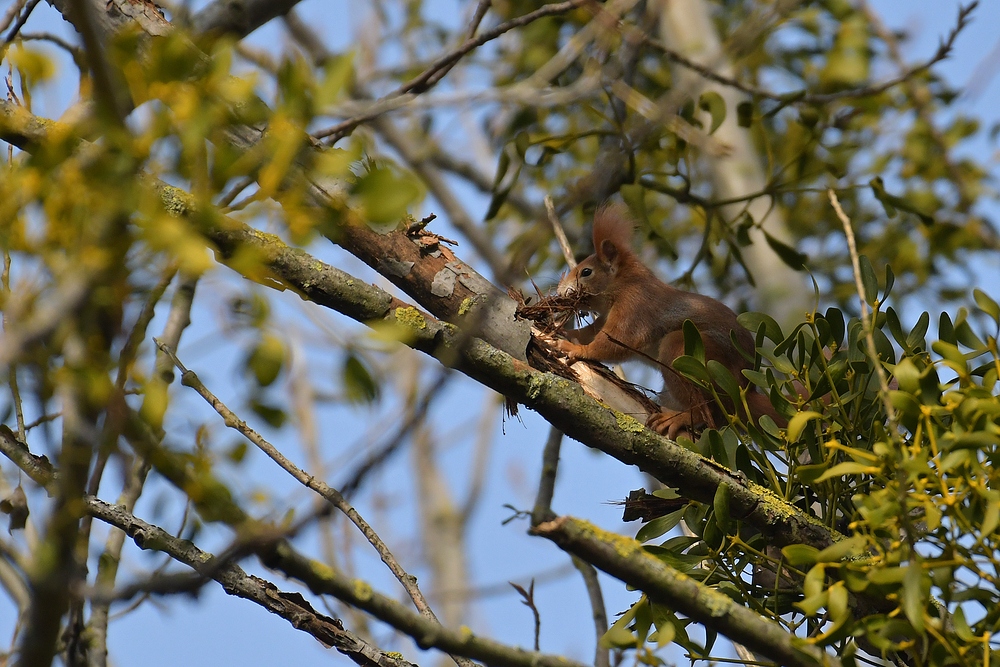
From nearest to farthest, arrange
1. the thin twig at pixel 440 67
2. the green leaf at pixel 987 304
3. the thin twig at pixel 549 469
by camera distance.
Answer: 1. the green leaf at pixel 987 304
2. the thin twig at pixel 440 67
3. the thin twig at pixel 549 469

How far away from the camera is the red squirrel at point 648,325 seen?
2586 mm

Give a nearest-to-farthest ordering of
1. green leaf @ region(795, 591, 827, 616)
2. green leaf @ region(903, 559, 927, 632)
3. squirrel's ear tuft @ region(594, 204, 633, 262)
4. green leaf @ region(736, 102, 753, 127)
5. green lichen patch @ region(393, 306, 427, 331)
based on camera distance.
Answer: green leaf @ region(903, 559, 927, 632) → green leaf @ region(795, 591, 827, 616) → green lichen patch @ region(393, 306, 427, 331) → green leaf @ region(736, 102, 753, 127) → squirrel's ear tuft @ region(594, 204, 633, 262)

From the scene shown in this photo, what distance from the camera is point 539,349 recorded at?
228 centimetres

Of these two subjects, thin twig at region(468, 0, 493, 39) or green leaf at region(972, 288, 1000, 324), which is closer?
green leaf at region(972, 288, 1000, 324)

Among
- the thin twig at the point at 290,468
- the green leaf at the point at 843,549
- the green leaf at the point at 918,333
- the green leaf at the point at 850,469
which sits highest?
the green leaf at the point at 918,333

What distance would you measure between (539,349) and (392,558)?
2.16 ft

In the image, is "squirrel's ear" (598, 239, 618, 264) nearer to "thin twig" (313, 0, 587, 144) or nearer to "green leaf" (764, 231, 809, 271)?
"green leaf" (764, 231, 809, 271)

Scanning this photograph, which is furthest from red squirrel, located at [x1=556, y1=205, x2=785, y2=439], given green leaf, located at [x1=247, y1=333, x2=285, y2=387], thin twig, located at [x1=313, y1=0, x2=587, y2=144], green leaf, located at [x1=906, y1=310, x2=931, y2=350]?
green leaf, located at [x1=247, y1=333, x2=285, y2=387]

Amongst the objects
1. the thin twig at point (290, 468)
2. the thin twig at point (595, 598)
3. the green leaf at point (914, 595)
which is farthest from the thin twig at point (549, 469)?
the green leaf at point (914, 595)

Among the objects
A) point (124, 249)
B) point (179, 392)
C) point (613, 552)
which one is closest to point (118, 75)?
point (124, 249)

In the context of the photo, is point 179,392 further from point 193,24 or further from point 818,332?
point 818,332

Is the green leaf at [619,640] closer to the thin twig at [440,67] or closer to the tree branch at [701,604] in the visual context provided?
the tree branch at [701,604]

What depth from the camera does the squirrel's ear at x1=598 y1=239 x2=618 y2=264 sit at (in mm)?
3801

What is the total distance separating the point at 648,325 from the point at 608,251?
1.76ft
